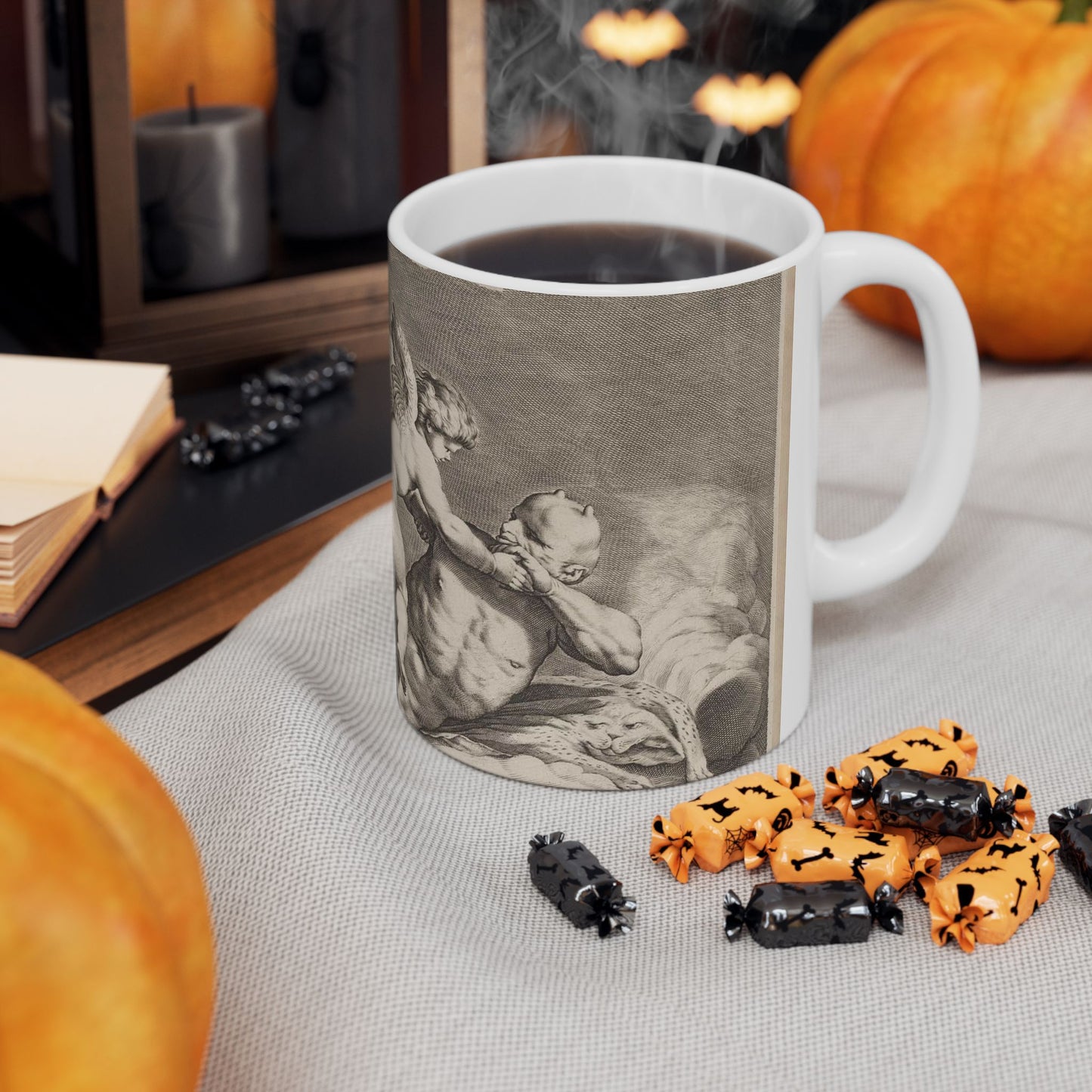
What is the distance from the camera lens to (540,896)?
1.42 feet

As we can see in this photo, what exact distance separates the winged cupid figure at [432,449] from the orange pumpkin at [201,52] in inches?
12.4

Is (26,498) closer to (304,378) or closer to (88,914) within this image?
(304,378)

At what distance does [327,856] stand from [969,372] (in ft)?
0.90

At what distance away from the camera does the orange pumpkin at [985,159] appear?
717 mm

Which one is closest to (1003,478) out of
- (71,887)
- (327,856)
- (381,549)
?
(381,549)

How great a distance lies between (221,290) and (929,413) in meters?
0.41

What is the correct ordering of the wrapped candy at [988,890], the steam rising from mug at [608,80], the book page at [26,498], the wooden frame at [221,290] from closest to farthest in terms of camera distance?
the wrapped candy at [988,890]
the book page at [26,498]
the wooden frame at [221,290]
the steam rising from mug at [608,80]

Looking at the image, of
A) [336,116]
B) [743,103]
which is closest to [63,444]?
[336,116]

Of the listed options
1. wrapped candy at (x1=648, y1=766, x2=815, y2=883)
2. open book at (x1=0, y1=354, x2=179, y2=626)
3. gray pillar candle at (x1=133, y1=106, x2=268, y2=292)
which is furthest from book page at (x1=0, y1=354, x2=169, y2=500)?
wrapped candy at (x1=648, y1=766, x2=815, y2=883)

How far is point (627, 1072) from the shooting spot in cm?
36

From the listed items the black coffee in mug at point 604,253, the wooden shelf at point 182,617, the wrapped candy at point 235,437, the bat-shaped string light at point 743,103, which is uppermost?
the black coffee in mug at point 604,253

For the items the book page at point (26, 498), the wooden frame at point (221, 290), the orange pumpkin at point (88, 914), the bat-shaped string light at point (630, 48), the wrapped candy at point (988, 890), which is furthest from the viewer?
the bat-shaped string light at point (630, 48)

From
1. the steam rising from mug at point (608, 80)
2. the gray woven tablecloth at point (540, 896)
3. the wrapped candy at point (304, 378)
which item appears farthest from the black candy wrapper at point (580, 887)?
the steam rising from mug at point (608, 80)

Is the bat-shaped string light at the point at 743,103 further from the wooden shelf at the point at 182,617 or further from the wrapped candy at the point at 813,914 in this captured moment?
the wrapped candy at the point at 813,914
